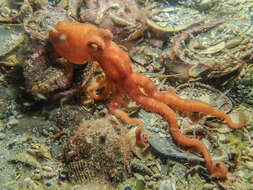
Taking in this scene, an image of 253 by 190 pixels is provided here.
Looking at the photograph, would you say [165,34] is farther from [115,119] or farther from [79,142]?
[79,142]

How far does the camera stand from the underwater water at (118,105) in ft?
9.05

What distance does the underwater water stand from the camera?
9.05 ft

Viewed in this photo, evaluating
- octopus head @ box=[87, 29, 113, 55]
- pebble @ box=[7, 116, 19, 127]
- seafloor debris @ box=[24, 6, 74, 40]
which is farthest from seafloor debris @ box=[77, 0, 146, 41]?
pebble @ box=[7, 116, 19, 127]

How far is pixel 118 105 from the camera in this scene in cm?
333

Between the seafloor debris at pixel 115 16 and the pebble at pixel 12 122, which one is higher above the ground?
the seafloor debris at pixel 115 16

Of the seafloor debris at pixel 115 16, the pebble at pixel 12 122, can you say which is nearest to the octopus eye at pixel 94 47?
the seafloor debris at pixel 115 16

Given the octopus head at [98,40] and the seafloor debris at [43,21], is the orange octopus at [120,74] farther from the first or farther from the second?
the seafloor debris at [43,21]

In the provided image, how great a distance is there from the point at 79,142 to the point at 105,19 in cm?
265

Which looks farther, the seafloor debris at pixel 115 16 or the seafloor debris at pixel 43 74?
the seafloor debris at pixel 115 16

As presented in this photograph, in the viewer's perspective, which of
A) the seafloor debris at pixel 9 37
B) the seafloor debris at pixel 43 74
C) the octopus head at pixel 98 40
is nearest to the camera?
Answer: the octopus head at pixel 98 40

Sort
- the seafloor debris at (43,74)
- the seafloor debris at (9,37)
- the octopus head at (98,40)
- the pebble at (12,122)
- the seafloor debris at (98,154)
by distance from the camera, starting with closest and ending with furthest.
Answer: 1. the seafloor debris at (98,154)
2. the octopus head at (98,40)
3. the seafloor debris at (43,74)
4. the pebble at (12,122)
5. the seafloor debris at (9,37)

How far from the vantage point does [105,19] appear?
392 centimetres

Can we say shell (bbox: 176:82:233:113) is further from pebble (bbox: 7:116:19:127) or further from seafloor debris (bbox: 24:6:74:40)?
pebble (bbox: 7:116:19:127)

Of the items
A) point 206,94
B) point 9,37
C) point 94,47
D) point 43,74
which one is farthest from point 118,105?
point 9,37
